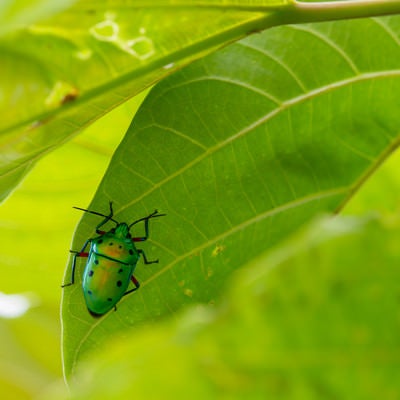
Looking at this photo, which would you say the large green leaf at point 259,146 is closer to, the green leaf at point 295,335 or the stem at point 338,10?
the stem at point 338,10

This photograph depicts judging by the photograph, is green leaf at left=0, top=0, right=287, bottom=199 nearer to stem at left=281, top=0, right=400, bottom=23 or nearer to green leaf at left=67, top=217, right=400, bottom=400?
stem at left=281, top=0, right=400, bottom=23

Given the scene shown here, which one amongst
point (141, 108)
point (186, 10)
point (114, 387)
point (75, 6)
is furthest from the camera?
point (141, 108)

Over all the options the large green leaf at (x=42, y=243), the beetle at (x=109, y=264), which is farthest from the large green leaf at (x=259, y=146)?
the large green leaf at (x=42, y=243)

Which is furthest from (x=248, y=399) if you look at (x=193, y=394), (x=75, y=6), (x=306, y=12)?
(x=306, y=12)

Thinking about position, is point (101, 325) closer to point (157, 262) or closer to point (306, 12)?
point (157, 262)

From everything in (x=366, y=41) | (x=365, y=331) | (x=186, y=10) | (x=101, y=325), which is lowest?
(x=101, y=325)

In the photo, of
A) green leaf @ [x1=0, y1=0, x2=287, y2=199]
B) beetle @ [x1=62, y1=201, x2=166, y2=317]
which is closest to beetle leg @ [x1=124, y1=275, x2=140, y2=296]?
beetle @ [x1=62, y1=201, x2=166, y2=317]
